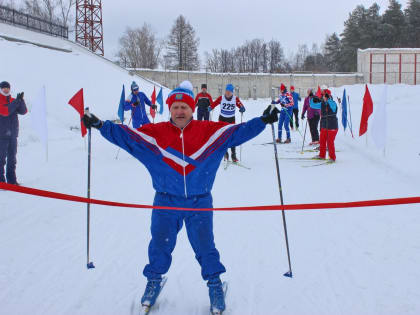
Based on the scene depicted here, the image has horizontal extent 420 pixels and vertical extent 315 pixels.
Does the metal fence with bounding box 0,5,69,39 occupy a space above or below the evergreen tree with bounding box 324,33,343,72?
below

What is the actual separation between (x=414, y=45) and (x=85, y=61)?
5819 centimetres

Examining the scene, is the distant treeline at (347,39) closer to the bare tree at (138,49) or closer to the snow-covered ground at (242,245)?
the bare tree at (138,49)

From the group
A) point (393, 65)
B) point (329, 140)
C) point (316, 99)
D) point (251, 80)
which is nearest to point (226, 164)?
point (329, 140)

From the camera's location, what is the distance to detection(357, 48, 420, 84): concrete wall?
1676 inches

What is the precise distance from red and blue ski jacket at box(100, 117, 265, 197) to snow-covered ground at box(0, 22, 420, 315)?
1.06 meters

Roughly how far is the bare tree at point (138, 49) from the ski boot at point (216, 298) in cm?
6121

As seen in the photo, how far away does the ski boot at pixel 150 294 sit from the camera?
2.98 m

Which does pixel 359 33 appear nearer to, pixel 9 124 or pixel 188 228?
pixel 9 124

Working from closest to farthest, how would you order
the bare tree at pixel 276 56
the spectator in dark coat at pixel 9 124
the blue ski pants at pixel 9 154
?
1. the spectator in dark coat at pixel 9 124
2. the blue ski pants at pixel 9 154
3. the bare tree at pixel 276 56

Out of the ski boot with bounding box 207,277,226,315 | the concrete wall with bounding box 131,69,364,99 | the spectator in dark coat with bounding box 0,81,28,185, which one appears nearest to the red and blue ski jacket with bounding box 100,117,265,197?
the ski boot with bounding box 207,277,226,315

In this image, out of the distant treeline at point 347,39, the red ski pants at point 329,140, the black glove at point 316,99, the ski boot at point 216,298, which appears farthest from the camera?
the distant treeline at point 347,39

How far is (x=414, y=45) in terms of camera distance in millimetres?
63312

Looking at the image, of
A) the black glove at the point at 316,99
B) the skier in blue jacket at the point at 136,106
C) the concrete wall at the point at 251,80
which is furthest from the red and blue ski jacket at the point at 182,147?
the concrete wall at the point at 251,80

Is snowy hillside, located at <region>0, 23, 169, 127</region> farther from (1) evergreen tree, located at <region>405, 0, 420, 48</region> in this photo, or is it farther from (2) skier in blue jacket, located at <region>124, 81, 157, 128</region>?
(1) evergreen tree, located at <region>405, 0, 420, 48</region>
